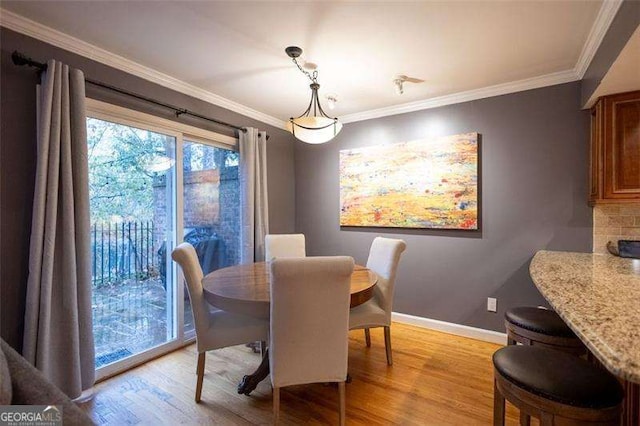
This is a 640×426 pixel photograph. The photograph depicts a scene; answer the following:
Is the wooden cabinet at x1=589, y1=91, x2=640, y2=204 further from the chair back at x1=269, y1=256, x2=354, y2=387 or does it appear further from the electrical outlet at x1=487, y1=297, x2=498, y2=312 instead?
the chair back at x1=269, y1=256, x2=354, y2=387

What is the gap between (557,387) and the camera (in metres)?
1.03

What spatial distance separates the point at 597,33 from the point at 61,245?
3735mm

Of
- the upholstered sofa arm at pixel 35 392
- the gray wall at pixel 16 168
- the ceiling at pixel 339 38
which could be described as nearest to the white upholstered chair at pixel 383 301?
the ceiling at pixel 339 38

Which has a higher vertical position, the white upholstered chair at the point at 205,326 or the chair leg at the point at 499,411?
the white upholstered chair at the point at 205,326

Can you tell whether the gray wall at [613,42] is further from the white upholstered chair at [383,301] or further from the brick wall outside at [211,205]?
the brick wall outside at [211,205]

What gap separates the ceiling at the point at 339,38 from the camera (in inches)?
68.6

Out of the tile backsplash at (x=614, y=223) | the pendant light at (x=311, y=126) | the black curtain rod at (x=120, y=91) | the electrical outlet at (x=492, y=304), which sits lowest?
the electrical outlet at (x=492, y=304)

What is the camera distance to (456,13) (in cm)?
178

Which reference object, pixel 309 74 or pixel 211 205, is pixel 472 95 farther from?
pixel 211 205

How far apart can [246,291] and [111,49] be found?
79.8 inches

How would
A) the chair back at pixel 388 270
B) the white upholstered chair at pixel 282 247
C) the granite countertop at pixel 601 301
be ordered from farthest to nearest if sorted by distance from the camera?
1. the white upholstered chair at pixel 282 247
2. the chair back at pixel 388 270
3. the granite countertop at pixel 601 301

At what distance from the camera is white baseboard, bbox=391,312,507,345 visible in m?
2.83

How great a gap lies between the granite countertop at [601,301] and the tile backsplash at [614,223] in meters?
0.32

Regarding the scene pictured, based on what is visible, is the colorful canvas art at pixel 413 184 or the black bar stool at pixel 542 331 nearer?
the black bar stool at pixel 542 331
